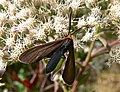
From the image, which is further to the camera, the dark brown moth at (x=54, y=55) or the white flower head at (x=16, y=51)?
the white flower head at (x=16, y=51)

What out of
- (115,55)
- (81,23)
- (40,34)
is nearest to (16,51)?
(40,34)

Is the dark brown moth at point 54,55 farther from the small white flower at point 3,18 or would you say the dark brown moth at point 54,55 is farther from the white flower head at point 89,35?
the small white flower at point 3,18

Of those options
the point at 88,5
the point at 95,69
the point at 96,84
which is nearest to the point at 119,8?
the point at 88,5

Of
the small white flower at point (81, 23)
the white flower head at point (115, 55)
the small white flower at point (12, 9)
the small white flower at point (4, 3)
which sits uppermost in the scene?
the small white flower at point (4, 3)

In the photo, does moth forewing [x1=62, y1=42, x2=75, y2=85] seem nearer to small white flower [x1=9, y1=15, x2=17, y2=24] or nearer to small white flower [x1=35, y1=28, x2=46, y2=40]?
small white flower [x1=35, y1=28, x2=46, y2=40]

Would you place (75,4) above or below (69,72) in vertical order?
above

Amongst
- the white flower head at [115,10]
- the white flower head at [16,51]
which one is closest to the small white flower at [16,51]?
the white flower head at [16,51]

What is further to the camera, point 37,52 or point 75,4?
point 75,4

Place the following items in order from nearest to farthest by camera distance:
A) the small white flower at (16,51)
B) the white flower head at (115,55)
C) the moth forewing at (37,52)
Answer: the moth forewing at (37,52) → the small white flower at (16,51) → the white flower head at (115,55)

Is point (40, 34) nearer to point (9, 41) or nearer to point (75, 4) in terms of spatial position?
point (9, 41)

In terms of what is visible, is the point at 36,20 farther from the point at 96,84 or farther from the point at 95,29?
the point at 96,84

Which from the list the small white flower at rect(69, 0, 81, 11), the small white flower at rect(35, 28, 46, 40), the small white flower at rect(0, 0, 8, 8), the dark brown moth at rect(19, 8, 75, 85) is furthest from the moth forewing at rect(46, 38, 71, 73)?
the small white flower at rect(0, 0, 8, 8)
